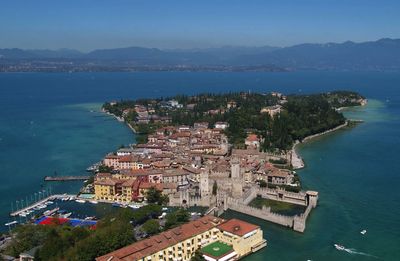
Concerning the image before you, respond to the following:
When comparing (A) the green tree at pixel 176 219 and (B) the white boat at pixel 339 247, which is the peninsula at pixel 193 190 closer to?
(A) the green tree at pixel 176 219

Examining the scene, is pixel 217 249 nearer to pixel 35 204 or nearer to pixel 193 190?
pixel 193 190

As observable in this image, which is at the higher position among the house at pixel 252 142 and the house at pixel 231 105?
the house at pixel 231 105

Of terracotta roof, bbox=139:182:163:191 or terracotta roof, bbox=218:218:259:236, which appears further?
terracotta roof, bbox=139:182:163:191

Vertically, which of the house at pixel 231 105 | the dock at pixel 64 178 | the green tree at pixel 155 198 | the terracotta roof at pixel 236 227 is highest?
the house at pixel 231 105

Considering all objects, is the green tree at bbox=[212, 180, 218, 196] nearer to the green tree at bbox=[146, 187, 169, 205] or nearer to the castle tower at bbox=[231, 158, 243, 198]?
the castle tower at bbox=[231, 158, 243, 198]

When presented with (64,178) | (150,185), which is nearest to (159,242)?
(150,185)

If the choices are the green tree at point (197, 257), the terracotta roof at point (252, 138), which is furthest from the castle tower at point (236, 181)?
the terracotta roof at point (252, 138)

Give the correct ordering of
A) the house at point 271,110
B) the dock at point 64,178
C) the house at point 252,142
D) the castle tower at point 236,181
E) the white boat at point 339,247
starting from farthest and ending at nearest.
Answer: the house at point 271,110, the house at point 252,142, the dock at point 64,178, the castle tower at point 236,181, the white boat at point 339,247

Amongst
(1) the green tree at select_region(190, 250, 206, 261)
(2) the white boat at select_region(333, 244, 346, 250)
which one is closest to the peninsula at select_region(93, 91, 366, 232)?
(2) the white boat at select_region(333, 244, 346, 250)
